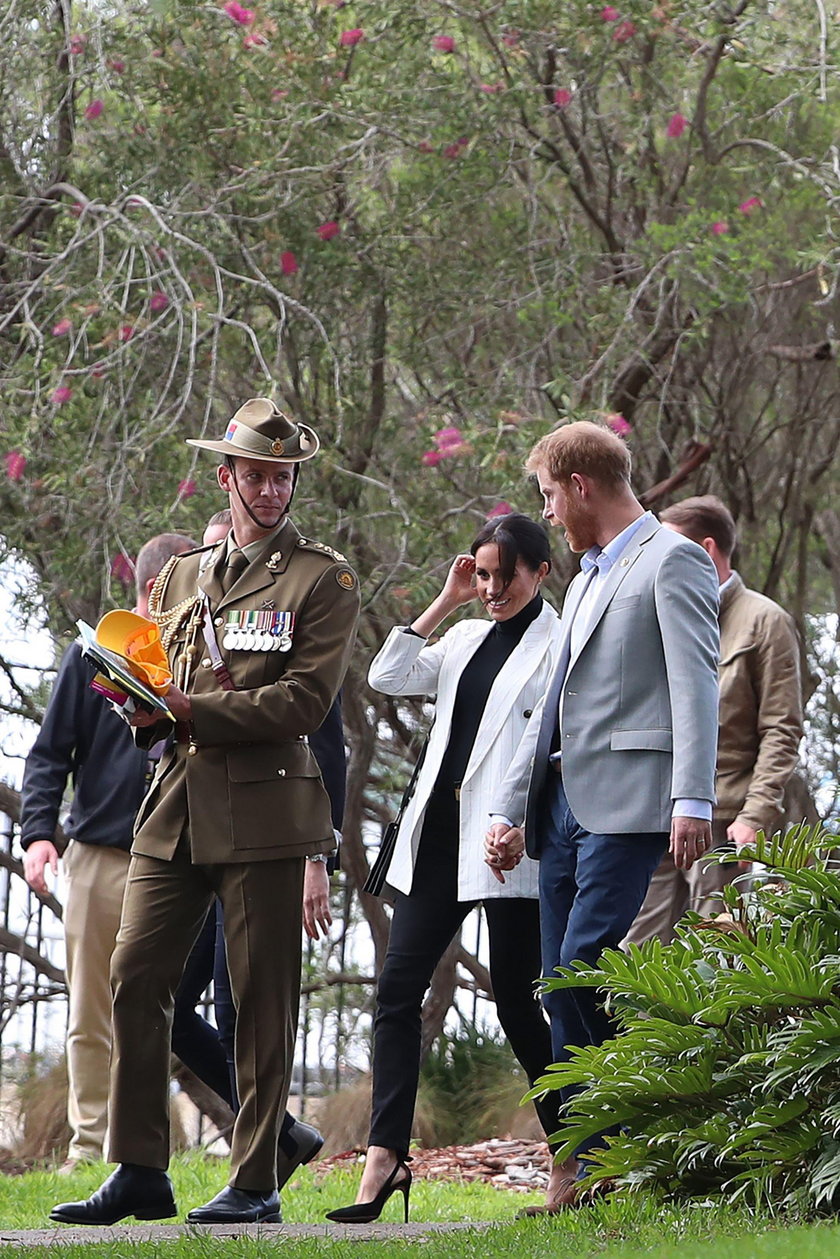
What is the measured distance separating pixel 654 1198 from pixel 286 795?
152 cm

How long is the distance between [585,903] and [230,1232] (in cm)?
131

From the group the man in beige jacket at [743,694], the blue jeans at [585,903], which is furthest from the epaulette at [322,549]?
the man in beige jacket at [743,694]

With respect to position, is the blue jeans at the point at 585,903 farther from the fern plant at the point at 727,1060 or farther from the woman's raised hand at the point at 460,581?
the woman's raised hand at the point at 460,581

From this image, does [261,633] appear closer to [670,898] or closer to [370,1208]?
[370,1208]

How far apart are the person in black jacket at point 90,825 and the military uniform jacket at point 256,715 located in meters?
1.53

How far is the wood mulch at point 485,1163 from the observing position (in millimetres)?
8000

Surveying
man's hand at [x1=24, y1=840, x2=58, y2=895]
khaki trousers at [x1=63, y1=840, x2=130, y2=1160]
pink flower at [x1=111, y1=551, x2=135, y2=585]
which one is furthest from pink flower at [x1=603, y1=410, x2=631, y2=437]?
man's hand at [x1=24, y1=840, x2=58, y2=895]

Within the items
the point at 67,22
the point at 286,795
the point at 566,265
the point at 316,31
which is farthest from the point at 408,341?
the point at 286,795

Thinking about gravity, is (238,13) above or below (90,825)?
above

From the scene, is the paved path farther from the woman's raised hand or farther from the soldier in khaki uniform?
the woman's raised hand

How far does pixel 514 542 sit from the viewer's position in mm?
5973

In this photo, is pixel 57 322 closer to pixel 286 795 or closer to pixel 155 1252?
pixel 286 795

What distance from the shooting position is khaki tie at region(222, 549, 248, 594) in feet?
18.1

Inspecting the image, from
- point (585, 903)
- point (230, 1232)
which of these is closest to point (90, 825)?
point (230, 1232)
